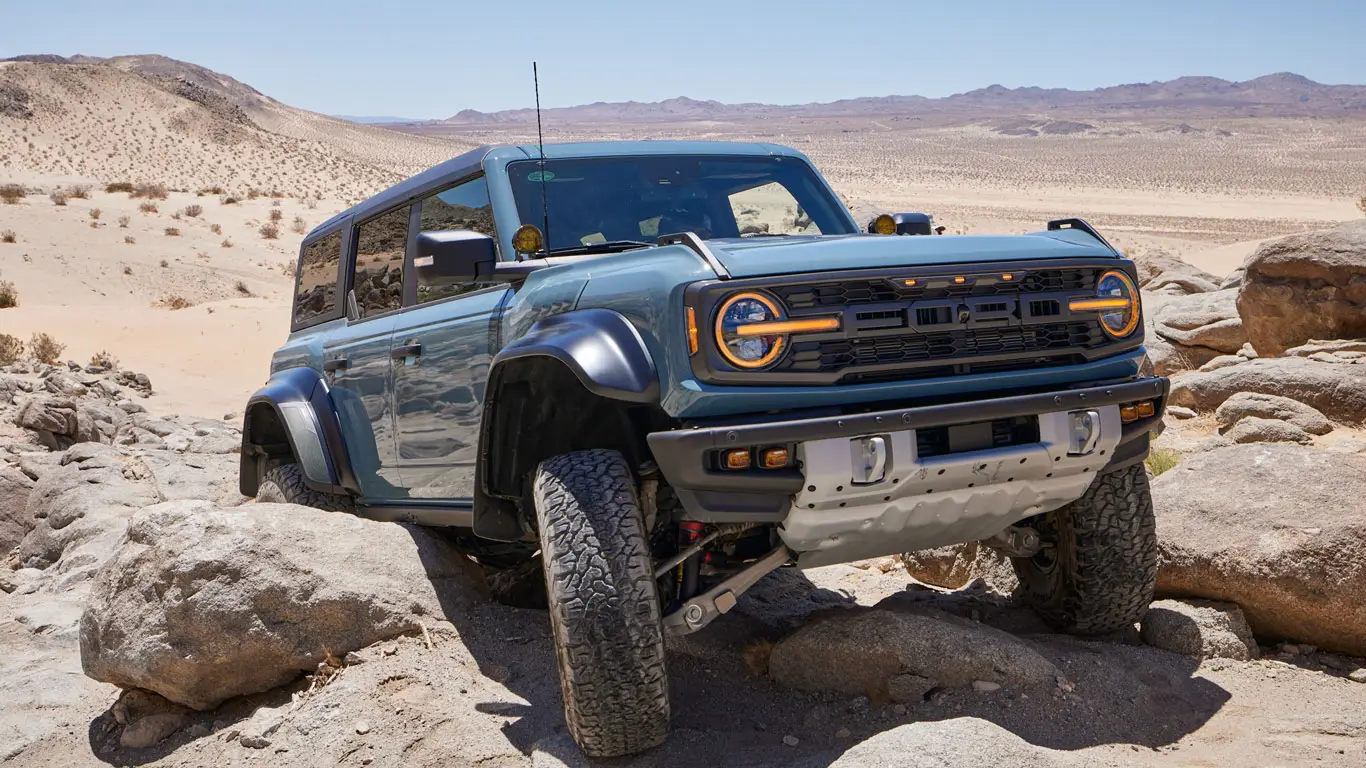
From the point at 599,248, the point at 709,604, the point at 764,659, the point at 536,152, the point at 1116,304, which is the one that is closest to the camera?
the point at 709,604

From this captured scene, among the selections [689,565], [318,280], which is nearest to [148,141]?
[318,280]

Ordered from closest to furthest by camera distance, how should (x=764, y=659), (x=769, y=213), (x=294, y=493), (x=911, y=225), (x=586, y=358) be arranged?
(x=586, y=358), (x=764, y=659), (x=769, y=213), (x=911, y=225), (x=294, y=493)

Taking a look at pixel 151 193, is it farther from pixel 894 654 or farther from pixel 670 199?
pixel 894 654

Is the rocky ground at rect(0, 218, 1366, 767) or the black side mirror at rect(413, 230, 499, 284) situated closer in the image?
the rocky ground at rect(0, 218, 1366, 767)

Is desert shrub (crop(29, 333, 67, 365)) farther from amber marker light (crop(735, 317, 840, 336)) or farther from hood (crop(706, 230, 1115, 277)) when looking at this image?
amber marker light (crop(735, 317, 840, 336))

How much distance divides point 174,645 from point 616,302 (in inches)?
88.7

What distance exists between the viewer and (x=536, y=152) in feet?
16.5

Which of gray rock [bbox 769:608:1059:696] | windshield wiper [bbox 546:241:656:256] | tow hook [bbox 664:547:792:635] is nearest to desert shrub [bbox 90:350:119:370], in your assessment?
windshield wiper [bbox 546:241:656:256]

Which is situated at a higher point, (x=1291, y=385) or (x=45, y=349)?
(x=1291, y=385)

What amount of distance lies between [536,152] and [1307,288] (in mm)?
7578

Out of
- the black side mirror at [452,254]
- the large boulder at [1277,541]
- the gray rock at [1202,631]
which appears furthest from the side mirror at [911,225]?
the black side mirror at [452,254]

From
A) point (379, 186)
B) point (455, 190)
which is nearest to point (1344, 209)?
point (379, 186)

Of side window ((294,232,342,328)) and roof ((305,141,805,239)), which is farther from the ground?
roof ((305,141,805,239))

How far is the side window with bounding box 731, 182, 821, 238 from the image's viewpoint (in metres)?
5.24
